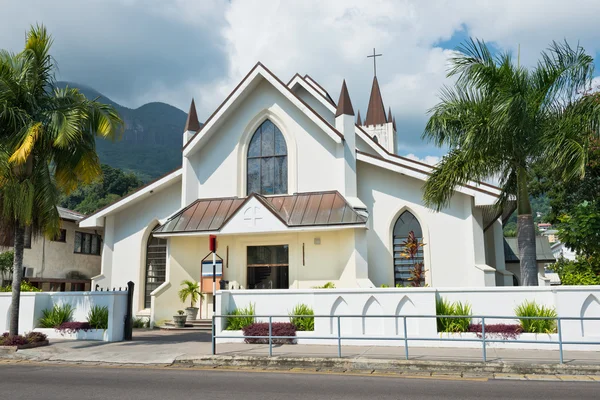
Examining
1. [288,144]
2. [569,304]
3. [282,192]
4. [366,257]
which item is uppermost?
[288,144]

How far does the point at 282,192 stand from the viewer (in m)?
20.2

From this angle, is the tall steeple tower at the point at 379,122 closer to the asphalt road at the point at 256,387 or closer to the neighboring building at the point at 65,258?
the neighboring building at the point at 65,258

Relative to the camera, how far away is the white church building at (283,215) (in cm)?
1822

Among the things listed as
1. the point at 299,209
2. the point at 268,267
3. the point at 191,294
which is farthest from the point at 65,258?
the point at 299,209

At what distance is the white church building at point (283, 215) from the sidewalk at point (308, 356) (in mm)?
5418

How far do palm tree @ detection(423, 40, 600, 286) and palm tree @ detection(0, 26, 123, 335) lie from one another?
948 cm

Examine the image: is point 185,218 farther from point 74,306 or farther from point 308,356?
point 308,356

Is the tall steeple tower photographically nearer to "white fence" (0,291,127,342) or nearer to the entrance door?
the entrance door

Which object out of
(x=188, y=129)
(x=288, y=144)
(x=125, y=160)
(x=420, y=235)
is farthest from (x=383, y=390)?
(x=125, y=160)

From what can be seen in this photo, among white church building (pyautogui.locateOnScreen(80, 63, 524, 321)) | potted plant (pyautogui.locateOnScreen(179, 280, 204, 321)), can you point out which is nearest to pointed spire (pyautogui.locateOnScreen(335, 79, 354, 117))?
white church building (pyautogui.locateOnScreen(80, 63, 524, 321))

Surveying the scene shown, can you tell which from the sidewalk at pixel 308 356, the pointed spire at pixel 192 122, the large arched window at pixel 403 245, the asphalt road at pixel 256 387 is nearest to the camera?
the asphalt road at pixel 256 387

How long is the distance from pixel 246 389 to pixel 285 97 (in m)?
13.9

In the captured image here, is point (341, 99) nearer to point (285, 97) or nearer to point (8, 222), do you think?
point (285, 97)

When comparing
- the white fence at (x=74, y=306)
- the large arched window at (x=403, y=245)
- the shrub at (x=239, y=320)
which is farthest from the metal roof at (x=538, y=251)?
the white fence at (x=74, y=306)
